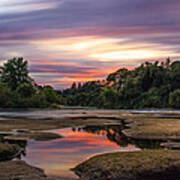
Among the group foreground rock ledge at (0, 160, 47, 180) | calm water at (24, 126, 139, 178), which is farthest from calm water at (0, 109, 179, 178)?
foreground rock ledge at (0, 160, 47, 180)

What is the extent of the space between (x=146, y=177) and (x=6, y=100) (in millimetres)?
168269

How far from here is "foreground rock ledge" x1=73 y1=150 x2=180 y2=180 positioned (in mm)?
21453

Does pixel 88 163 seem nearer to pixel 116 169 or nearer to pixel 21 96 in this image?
pixel 116 169

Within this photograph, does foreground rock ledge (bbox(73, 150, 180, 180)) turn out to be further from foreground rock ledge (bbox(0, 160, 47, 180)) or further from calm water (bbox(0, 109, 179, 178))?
foreground rock ledge (bbox(0, 160, 47, 180))

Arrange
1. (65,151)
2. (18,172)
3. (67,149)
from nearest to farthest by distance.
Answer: (18,172), (65,151), (67,149)

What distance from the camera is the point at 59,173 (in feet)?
78.2

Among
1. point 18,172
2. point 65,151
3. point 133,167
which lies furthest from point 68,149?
point 133,167

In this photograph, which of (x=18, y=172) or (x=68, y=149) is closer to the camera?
(x=18, y=172)

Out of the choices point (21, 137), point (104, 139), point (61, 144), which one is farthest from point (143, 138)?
point (21, 137)

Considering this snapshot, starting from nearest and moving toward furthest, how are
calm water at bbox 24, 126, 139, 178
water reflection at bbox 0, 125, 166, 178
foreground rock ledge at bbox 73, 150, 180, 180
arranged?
foreground rock ledge at bbox 73, 150, 180, 180 → calm water at bbox 24, 126, 139, 178 → water reflection at bbox 0, 125, 166, 178

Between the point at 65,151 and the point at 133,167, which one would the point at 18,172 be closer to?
the point at 133,167

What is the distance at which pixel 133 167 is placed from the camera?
73.5 feet

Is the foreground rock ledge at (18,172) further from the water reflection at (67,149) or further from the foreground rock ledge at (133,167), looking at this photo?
the foreground rock ledge at (133,167)

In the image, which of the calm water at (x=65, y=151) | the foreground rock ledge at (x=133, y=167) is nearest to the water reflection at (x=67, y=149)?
the calm water at (x=65, y=151)
